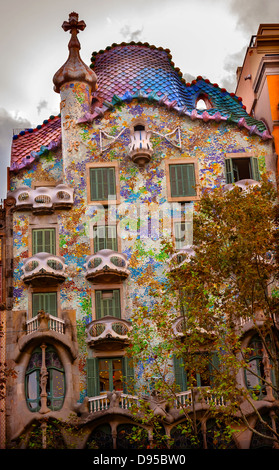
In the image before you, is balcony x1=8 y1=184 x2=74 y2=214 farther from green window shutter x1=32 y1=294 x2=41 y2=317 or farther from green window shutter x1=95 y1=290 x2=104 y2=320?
green window shutter x1=95 y1=290 x2=104 y2=320

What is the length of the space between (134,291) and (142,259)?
142cm

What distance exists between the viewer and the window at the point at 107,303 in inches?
1409

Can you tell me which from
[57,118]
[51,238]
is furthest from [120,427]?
[57,118]

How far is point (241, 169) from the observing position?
128 ft

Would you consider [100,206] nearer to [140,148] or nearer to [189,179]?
[140,148]

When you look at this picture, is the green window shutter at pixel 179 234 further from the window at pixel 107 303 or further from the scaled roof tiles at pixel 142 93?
the scaled roof tiles at pixel 142 93

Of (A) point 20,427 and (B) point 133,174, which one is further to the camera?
(B) point 133,174

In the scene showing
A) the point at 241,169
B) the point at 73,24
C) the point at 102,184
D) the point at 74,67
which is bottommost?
the point at 102,184

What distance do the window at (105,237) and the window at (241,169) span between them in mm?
5485

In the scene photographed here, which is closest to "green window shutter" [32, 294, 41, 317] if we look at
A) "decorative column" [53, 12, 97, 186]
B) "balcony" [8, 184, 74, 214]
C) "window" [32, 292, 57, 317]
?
"window" [32, 292, 57, 317]

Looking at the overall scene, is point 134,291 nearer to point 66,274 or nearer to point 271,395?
point 66,274

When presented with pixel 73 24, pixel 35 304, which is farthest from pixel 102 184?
pixel 73 24

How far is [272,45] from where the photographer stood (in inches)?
1604

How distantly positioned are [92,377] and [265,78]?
50.8 feet
